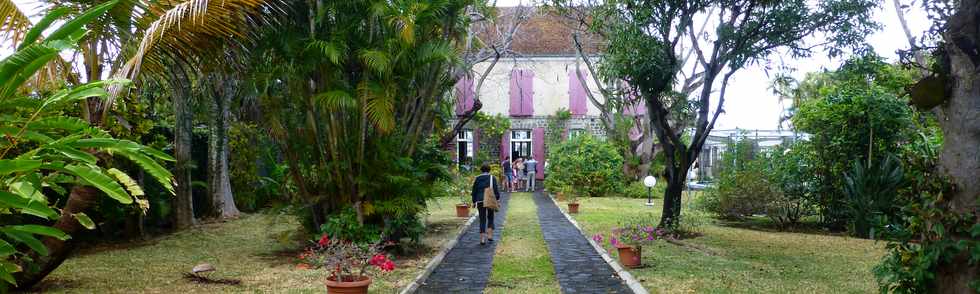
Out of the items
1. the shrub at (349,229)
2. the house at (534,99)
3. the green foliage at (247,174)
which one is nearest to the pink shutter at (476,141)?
the house at (534,99)

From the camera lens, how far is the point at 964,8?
5.11 m

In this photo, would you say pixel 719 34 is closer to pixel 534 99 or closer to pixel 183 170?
pixel 183 170

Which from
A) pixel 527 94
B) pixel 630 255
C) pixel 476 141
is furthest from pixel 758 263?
pixel 476 141

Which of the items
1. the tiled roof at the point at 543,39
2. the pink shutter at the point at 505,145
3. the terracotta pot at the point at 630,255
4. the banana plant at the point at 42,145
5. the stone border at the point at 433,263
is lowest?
the stone border at the point at 433,263

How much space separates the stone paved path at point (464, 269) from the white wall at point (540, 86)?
697 inches

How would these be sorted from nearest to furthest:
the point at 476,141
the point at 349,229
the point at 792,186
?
the point at 349,229
the point at 792,186
the point at 476,141

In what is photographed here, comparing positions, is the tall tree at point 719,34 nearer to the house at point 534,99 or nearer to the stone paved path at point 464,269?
the stone paved path at point 464,269

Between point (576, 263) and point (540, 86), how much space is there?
69.5 feet

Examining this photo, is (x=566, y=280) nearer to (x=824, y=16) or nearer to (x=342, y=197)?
(x=342, y=197)

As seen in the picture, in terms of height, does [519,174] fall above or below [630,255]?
above

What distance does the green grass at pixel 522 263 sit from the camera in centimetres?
766

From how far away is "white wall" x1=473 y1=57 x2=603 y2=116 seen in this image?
2978 cm

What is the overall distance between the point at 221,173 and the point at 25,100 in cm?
1163

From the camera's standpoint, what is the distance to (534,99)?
98.8 feet
